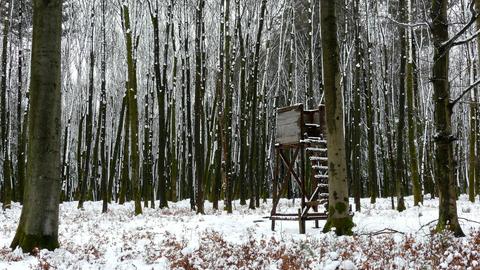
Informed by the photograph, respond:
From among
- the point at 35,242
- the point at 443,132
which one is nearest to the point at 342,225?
the point at 443,132

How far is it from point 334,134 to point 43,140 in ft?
17.4

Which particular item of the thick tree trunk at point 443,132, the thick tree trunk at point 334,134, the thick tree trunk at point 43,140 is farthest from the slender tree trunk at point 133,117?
the thick tree trunk at point 443,132

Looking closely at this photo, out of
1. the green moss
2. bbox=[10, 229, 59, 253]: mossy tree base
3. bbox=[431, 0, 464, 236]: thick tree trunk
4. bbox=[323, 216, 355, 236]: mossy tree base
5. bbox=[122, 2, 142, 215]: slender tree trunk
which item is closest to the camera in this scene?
bbox=[10, 229, 59, 253]: mossy tree base

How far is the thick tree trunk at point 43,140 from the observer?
719 cm

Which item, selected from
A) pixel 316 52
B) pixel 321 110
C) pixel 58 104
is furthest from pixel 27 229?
pixel 316 52

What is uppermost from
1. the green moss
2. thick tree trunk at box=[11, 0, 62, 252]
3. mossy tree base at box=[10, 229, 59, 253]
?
thick tree trunk at box=[11, 0, 62, 252]

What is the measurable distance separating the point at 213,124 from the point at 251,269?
21199 millimetres

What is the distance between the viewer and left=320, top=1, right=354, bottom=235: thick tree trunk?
Answer: 29.1 ft

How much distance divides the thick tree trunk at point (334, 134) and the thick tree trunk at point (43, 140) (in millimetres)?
5031

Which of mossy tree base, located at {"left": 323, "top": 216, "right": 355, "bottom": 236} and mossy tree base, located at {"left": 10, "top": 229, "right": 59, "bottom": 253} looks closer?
mossy tree base, located at {"left": 10, "top": 229, "right": 59, "bottom": 253}

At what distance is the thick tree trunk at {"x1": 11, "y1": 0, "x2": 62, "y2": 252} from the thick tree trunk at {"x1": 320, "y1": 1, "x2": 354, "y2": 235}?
5.03m

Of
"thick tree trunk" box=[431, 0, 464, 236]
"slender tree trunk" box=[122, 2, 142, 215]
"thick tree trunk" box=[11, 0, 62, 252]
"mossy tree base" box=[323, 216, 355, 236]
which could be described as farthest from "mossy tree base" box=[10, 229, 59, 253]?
"slender tree trunk" box=[122, 2, 142, 215]

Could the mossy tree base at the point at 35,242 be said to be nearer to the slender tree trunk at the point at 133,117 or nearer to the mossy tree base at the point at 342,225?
the mossy tree base at the point at 342,225

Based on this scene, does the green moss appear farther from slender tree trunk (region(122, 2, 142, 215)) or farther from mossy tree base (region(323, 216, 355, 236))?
slender tree trunk (region(122, 2, 142, 215))
